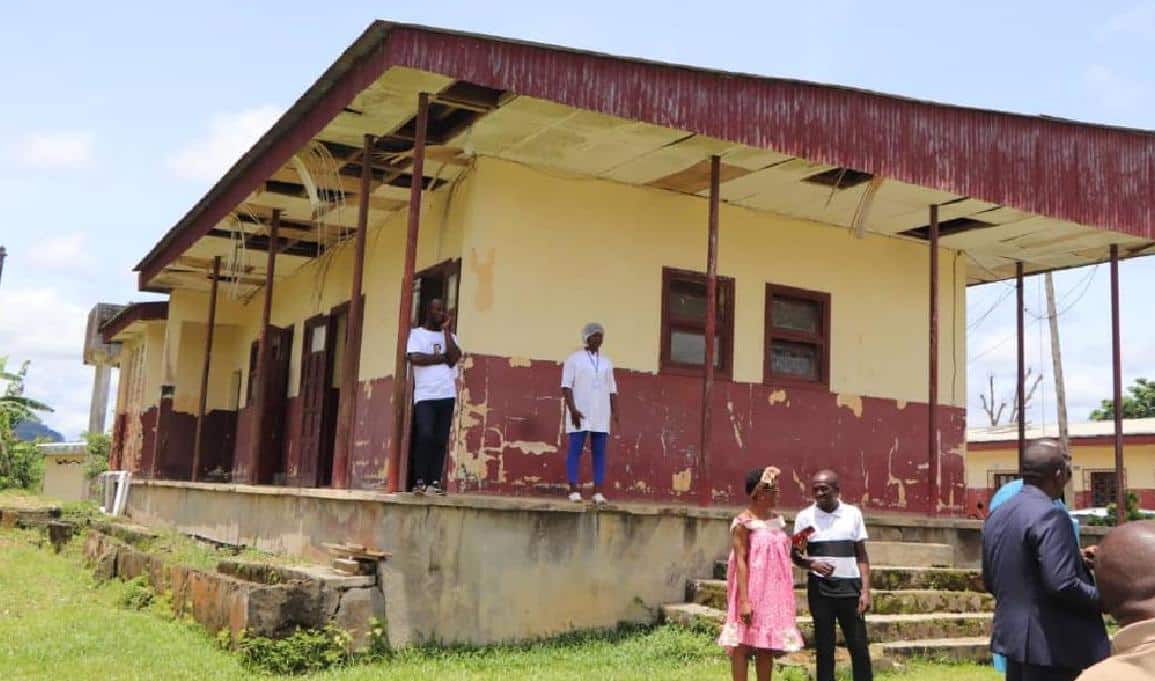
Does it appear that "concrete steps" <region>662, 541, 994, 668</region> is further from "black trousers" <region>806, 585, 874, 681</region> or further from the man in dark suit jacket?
the man in dark suit jacket

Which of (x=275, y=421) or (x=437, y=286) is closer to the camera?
(x=437, y=286)

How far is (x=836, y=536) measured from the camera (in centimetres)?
662

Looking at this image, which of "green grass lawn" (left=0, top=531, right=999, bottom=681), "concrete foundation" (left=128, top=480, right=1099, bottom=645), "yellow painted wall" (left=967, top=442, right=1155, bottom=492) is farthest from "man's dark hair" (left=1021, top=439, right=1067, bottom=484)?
"yellow painted wall" (left=967, top=442, right=1155, bottom=492)

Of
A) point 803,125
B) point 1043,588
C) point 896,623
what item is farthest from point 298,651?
point 803,125

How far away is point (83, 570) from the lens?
13.1 metres

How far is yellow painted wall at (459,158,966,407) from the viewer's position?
10383mm

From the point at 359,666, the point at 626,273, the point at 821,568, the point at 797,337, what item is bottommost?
the point at 359,666

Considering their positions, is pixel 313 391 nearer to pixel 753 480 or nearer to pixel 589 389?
pixel 589 389

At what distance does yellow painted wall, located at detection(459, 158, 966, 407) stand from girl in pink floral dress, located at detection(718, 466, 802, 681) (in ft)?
14.7

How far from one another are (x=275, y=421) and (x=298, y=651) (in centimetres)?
881

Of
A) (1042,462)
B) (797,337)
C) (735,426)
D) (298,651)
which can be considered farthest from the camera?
(797,337)

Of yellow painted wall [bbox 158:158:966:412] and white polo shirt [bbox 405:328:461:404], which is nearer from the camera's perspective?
white polo shirt [bbox 405:328:461:404]

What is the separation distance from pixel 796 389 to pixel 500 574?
470cm

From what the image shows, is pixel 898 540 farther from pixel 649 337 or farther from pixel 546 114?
pixel 546 114
